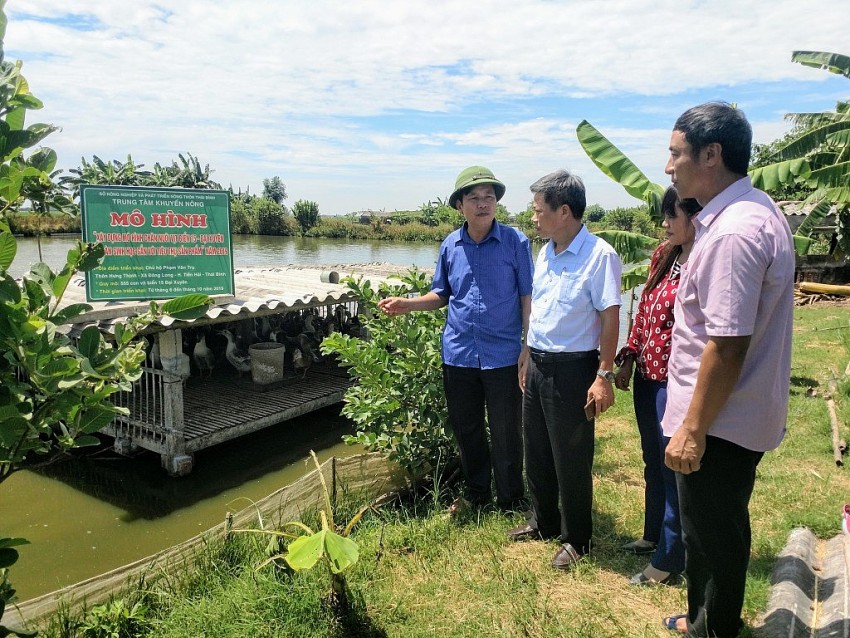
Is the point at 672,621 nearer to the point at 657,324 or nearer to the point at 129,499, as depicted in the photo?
the point at 657,324

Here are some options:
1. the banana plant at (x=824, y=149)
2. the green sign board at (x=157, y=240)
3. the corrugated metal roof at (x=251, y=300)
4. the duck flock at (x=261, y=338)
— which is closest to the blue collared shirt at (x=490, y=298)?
the corrugated metal roof at (x=251, y=300)

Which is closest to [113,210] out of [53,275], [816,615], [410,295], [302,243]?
[410,295]

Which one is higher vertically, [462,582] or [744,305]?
[744,305]

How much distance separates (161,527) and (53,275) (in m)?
4.89

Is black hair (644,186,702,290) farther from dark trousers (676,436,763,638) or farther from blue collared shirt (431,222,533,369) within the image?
dark trousers (676,436,763,638)

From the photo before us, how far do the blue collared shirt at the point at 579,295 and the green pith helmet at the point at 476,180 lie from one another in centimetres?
60

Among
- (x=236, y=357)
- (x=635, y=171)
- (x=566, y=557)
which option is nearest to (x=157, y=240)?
(x=236, y=357)

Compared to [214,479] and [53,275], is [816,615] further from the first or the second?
[214,479]

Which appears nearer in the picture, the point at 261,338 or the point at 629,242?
the point at 629,242

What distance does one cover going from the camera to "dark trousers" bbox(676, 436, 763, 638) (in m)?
1.94

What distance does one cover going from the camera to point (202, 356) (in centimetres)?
888

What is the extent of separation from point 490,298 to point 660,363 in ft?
3.27

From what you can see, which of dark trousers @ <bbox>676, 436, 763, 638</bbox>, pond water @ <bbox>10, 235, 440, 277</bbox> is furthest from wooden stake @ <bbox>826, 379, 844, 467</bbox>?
pond water @ <bbox>10, 235, 440, 277</bbox>

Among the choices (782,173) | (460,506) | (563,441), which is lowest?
(460,506)
